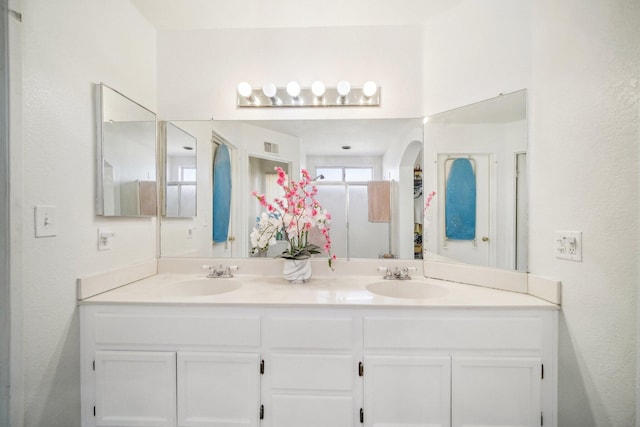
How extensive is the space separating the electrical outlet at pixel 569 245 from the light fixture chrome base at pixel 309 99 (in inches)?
45.2

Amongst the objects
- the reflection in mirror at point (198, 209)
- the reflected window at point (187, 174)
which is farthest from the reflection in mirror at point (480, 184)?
the reflected window at point (187, 174)

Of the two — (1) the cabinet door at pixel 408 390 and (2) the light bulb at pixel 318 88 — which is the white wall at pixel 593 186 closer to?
(1) the cabinet door at pixel 408 390

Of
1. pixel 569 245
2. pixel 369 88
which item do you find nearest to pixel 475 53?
pixel 369 88

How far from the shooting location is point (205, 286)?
1.54 m

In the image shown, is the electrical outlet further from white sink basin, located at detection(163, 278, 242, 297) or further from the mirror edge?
the mirror edge

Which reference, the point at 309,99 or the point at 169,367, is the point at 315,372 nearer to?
the point at 169,367

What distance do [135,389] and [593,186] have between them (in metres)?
2.05

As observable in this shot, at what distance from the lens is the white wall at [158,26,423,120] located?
5.26 ft

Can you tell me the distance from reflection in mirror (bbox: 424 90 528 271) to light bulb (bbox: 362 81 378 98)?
386 millimetres

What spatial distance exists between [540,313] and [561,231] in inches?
14.0

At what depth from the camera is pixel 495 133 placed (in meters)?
1.38

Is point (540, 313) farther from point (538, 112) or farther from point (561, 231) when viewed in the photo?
point (538, 112)

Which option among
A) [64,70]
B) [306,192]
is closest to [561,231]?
[306,192]

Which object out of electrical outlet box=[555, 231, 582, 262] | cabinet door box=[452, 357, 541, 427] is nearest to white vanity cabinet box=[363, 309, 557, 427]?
cabinet door box=[452, 357, 541, 427]
